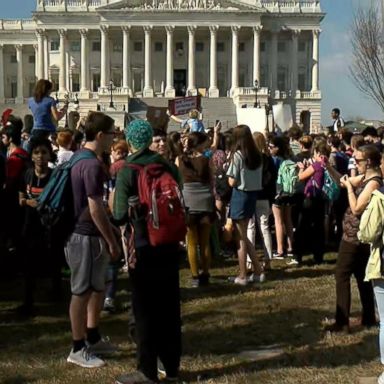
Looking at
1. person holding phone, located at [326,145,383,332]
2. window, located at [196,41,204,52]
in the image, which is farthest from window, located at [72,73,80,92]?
person holding phone, located at [326,145,383,332]

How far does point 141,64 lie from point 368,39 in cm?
5563

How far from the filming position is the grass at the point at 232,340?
6.92m

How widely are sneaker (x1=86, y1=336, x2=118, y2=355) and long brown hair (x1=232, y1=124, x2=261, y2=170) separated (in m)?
3.75

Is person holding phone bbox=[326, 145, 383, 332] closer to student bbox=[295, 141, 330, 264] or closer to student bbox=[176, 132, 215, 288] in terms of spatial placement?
student bbox=[176, 132, 215, 288]

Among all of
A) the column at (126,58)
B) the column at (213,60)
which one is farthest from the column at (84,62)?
the column at (213,60)

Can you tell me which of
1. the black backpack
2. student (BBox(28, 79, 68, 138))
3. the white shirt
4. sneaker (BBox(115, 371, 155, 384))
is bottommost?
sneaker (BBox(115, 371, 155, 384))

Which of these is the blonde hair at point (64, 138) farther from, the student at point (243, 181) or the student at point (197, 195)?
the student at point (243, 181)

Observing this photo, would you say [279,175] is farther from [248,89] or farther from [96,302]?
[248,89]

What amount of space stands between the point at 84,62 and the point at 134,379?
8036 cm

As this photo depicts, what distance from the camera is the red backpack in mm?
6121

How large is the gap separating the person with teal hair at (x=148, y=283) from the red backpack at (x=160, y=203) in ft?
0.27

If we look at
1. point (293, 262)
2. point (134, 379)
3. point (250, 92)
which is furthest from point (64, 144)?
point (250, 92)

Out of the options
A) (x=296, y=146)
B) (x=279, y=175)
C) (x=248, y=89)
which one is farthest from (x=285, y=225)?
(x=248, y=89)

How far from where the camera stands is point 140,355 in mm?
6379
